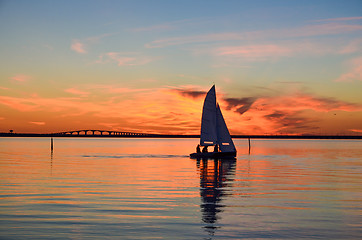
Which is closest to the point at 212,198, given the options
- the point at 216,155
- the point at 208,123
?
the point at 216,155

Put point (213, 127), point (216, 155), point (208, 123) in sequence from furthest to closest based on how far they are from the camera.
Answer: point (213, 127)
point (208, 123)
point (216, 155)

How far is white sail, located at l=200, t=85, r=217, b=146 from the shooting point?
8644 cm

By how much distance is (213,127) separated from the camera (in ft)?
287

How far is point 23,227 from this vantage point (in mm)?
22672

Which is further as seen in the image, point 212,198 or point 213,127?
point 213,127

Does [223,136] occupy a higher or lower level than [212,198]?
higher

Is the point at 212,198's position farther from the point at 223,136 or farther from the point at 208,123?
the point at 223,136

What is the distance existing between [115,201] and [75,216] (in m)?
5.92

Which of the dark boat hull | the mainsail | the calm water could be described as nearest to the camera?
the calm water

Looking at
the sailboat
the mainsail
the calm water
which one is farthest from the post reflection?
the mainsail

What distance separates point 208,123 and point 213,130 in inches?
71.1

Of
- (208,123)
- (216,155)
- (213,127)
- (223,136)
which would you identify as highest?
(208,123)

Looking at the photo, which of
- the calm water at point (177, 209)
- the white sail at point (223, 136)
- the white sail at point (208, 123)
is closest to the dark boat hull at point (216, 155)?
the white sail at point (223, 136)

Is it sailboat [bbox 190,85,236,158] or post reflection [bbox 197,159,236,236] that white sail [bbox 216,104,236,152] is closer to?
sailboat [bbox 190,85,236,158]
